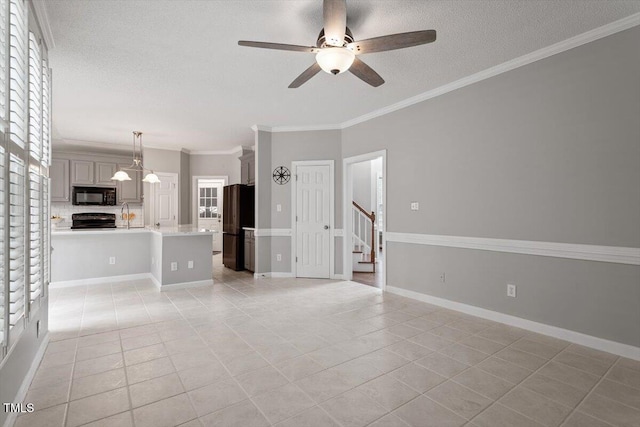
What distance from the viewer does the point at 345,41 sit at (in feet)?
8.01

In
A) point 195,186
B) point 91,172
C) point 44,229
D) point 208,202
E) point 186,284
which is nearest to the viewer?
point 44,229

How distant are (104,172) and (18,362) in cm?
656

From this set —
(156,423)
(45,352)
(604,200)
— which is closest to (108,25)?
(45,352)

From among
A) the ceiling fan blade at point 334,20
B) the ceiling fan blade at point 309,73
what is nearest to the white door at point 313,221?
the ceiling fan blade at point 309,73

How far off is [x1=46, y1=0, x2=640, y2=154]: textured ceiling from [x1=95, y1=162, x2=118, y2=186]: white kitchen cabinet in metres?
2.38

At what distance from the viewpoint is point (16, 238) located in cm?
180

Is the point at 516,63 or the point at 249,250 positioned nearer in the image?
the point at 516,63

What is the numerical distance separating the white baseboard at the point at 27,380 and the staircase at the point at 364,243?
4864mm

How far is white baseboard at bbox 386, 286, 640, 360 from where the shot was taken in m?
2.70

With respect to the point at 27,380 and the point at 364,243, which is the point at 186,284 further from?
the point at 364,243

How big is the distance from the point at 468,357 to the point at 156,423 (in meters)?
2.28

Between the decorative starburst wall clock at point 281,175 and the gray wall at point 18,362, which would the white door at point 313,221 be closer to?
the decorative starburst wall clock at point 281,175

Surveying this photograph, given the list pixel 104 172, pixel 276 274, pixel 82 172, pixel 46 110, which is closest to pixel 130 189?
pixel 104 172

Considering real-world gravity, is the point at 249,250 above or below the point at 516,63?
below
